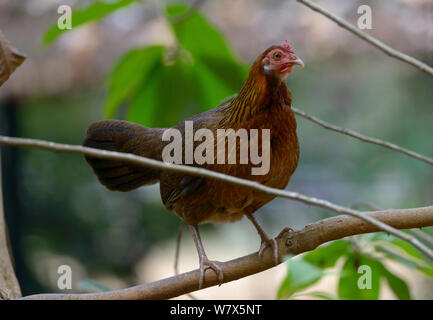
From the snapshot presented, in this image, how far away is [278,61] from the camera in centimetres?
148

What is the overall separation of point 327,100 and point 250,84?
3993 mm

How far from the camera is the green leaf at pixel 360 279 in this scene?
61.6 inches

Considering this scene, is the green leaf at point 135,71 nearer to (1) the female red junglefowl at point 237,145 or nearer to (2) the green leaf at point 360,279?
(1) the female red junglefowl at point 237,145

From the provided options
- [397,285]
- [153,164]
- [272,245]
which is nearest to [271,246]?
[272,245]

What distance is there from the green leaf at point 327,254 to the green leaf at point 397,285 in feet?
0.45

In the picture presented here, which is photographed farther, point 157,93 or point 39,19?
point 39,19

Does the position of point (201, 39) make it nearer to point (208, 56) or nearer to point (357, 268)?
point (208, 56)

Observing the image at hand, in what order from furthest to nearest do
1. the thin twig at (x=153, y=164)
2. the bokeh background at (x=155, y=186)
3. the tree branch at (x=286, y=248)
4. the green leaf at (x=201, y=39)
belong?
the bokeh background at (x=155, y=186)
the green leaf at (x=201, y=39)
the tree branch at (x=286, y=248)
the thin twig at (x=153, y=164)

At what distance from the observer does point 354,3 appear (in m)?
4.20

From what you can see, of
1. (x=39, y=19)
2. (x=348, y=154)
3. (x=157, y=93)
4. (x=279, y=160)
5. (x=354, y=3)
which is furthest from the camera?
(x=348, y=154)

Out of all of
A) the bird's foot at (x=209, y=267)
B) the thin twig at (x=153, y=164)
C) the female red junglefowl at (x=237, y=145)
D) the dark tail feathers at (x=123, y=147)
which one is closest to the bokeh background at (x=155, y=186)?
the dark tail feathers at (x=123, y=147)

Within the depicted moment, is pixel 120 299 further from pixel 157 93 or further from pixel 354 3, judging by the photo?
pixel 354 3
